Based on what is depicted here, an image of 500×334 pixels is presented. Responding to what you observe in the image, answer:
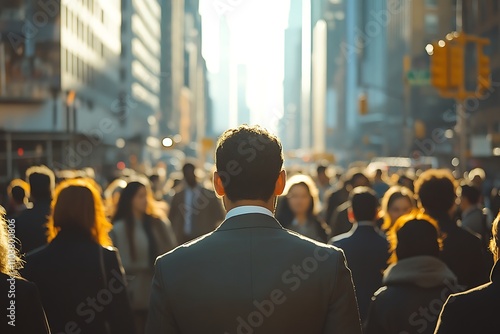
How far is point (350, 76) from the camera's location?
599 ft

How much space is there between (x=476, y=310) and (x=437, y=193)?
148 inches

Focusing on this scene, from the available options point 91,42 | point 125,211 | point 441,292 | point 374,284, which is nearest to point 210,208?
point 125,211

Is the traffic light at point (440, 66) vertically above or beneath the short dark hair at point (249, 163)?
above

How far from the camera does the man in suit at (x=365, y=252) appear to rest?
282 inches

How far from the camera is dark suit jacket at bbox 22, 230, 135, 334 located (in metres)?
5.66

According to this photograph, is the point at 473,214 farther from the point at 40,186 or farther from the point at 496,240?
the point at 496,240

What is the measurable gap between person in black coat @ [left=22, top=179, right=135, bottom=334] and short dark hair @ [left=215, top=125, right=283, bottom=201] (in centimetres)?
243

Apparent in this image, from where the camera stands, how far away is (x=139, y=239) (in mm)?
8742

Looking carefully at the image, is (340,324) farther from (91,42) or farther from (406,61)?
(91,42)

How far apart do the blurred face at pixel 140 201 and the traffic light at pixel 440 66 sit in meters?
12.1

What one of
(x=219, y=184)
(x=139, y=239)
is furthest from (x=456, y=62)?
(x=219, y=184)

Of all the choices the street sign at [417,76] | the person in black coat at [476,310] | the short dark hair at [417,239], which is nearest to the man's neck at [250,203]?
the person in black coat at [476,310]

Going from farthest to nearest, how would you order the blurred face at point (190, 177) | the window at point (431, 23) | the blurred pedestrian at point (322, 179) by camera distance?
the window at point (431, 23), the blurred pedestrian at point (322, 179), the blurred face at point (190, 177)

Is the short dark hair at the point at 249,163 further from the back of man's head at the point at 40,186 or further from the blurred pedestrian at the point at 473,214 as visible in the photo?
the blurred pedestrian at the point at 473,214
